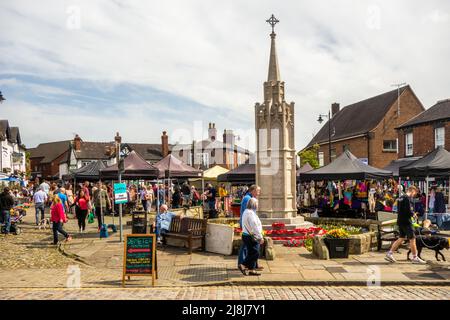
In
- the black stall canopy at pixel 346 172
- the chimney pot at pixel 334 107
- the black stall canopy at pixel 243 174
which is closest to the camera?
the black stall canopy at pixel 346 172

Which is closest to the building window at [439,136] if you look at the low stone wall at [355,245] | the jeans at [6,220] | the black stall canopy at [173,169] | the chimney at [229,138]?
the black stall canopy at [173,169]

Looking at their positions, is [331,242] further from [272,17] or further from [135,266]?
[272,17]

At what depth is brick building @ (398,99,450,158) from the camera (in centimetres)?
3019

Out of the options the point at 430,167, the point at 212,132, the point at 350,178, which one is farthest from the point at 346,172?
the point at 212,132

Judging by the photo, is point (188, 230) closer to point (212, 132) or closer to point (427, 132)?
point (427, 132)

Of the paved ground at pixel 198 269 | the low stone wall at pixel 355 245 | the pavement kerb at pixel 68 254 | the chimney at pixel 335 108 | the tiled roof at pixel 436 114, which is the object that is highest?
the chimney at pixel 335 108

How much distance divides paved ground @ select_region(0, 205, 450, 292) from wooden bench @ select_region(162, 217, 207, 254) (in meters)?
0.39

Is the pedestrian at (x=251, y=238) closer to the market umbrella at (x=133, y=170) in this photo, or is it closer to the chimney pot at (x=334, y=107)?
the market umbrella at (x=133, y=170)

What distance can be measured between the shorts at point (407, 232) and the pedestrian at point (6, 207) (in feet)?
45.1

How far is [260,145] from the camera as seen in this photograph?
1510 cm

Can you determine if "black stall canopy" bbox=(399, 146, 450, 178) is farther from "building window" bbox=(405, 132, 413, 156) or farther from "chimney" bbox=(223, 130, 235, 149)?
"chimney" bbox=(223, 130, 235, 149)

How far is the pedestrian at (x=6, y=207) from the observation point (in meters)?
16.1

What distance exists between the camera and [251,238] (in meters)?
9.05

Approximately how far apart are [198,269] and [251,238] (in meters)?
1.61
